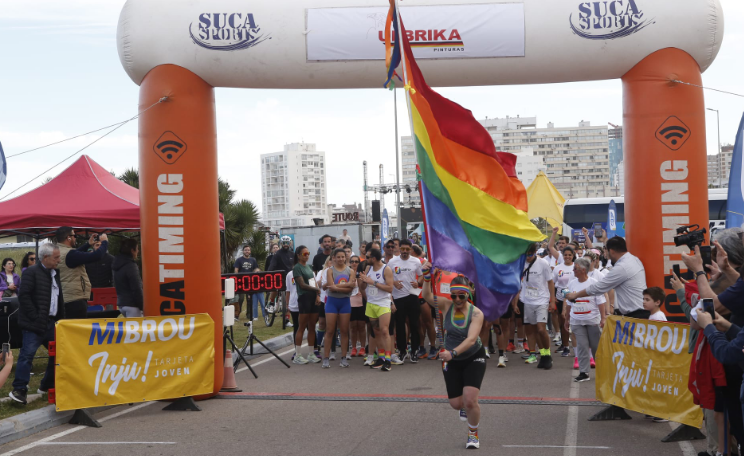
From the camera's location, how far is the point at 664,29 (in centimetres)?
868

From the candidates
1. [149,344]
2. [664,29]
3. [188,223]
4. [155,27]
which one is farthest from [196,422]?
[664,29]

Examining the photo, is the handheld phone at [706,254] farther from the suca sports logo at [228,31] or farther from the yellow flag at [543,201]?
the yellow flag at [543,201]

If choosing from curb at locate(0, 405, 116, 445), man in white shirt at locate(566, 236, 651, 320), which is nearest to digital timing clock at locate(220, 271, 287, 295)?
curb at locate(0, 405, 116, 445)

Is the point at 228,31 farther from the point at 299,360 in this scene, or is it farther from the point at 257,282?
the point at 299,360

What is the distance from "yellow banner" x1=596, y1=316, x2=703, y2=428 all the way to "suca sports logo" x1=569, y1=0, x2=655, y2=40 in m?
3.26

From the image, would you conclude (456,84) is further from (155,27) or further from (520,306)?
(520,306)

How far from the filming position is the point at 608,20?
871cm

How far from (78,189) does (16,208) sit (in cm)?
98

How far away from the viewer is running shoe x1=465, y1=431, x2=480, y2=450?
6.96 m

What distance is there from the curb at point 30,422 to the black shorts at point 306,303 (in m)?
4.84

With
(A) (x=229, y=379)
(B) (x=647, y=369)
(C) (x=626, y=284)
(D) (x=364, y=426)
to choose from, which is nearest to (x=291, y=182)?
(A) (x=229, y=379)

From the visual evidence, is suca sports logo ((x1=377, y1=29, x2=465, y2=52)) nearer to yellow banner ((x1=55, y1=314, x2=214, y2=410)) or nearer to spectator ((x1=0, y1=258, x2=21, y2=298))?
yellow banner ((x1=55, y1=314, x2=214, y2=410))

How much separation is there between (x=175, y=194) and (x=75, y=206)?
335 centimetres

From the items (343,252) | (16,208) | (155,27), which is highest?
(155,27)
